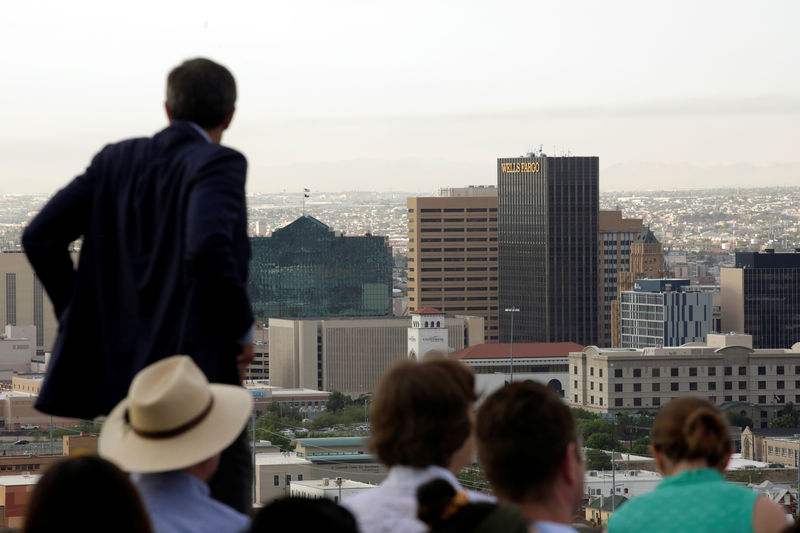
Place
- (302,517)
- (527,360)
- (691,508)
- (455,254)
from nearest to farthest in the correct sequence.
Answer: (302,517) → (691,508) → (527,360) → (455,254)

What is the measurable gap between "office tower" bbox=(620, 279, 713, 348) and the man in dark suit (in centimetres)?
12193

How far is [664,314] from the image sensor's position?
128m

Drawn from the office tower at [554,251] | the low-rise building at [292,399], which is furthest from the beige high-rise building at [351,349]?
the office tower at [554,251]

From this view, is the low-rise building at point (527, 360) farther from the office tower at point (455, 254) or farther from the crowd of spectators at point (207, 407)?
the crowd of spectators at point (207, 407)

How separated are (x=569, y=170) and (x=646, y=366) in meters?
51.5

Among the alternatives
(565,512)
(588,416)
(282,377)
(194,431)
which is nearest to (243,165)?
(194,431)

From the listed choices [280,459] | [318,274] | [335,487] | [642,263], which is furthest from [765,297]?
[335,487]

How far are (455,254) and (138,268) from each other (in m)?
143

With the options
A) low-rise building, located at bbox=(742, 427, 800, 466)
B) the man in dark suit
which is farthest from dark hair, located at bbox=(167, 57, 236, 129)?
low-rise building, located at bbox=(742, 427, 800, 466)

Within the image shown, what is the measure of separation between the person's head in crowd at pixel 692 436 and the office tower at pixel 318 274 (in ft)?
476

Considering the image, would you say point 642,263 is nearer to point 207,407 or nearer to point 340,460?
point 340,460

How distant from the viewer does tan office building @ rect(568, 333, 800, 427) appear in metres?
88.1

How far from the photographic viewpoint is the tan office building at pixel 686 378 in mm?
88125

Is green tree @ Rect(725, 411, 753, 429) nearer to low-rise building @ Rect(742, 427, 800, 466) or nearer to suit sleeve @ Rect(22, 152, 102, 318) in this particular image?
low-rise building @ Rect(742, 427, 800, 466)
